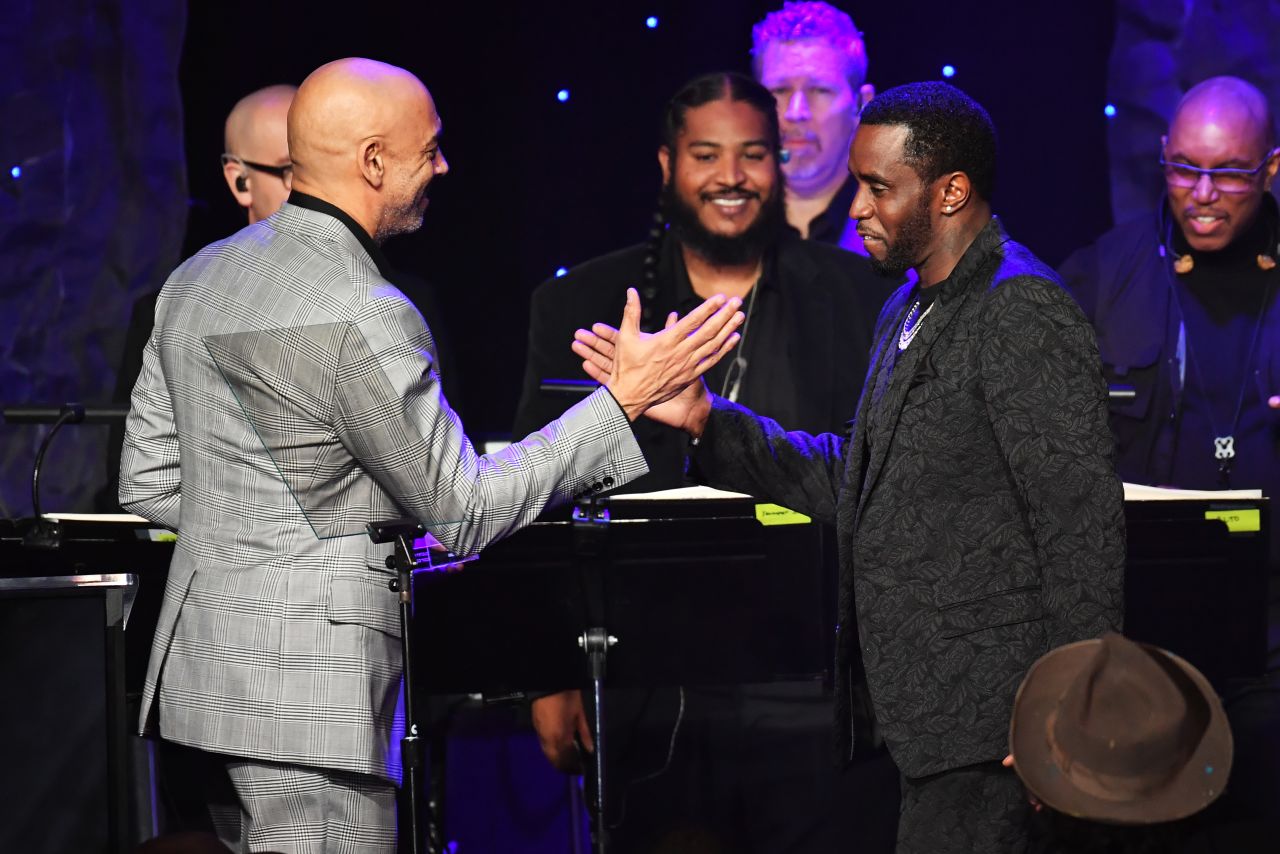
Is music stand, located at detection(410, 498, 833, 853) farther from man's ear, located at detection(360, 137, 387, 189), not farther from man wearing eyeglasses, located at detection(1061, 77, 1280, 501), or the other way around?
man wearing eyeglasses, located at detection(1061, 77, 1280, 501)

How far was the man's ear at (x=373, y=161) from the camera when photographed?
8.93 ft

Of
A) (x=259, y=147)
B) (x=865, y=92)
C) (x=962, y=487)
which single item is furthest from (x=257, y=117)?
(x=962, y=487)

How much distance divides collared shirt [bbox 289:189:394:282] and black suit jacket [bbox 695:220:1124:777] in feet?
3.38

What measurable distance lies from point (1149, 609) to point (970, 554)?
3.83ft

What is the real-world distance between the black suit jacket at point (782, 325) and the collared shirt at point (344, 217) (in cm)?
232

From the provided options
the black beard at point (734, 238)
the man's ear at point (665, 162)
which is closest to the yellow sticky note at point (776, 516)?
the black beard at point (734, 238)

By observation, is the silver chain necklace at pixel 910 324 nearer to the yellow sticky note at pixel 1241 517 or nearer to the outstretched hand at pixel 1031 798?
the outstretched hand at pixel 1031 798

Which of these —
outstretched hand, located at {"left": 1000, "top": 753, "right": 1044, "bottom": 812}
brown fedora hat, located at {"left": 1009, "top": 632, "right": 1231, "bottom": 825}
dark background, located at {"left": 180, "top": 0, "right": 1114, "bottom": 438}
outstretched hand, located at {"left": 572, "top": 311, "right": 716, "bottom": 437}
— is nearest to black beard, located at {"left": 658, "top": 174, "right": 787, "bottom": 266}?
dark background, located at {"left": 180, "top": 0, "right": 1114, "bottom": 438}

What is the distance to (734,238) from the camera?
17.3ft

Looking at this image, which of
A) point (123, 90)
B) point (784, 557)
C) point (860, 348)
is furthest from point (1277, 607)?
point (123, 90)

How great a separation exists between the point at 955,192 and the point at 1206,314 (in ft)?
10.4

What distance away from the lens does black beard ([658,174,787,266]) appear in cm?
529

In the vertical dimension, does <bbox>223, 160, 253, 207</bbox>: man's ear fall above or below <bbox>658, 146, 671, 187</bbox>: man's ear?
below

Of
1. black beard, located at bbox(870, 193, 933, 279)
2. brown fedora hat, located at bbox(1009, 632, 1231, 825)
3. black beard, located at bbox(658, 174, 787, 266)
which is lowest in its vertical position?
brown fedora hat, located at bbox(1009, 632, 1231, 825)
